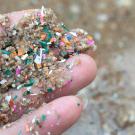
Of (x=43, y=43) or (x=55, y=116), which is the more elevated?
(x=43, y=43)

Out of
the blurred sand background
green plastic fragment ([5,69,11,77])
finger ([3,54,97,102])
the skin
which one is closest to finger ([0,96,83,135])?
the skin

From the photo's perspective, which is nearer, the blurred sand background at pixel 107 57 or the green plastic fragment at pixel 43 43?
the green plastic fragment at pixel 43 43

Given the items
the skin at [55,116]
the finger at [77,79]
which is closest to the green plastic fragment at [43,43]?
the finger at [77,79]

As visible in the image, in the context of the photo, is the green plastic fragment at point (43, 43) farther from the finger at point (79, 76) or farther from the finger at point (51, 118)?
the finger at point (51, 118)

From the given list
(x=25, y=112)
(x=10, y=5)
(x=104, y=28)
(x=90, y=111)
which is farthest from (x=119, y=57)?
(x=25, y=112)

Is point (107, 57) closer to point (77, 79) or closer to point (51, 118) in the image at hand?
point (77, 79)

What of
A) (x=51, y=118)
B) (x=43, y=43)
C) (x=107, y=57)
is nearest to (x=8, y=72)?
(x=43, y=43)
